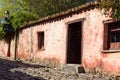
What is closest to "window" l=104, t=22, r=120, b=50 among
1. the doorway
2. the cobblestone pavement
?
the cobblestone pavement

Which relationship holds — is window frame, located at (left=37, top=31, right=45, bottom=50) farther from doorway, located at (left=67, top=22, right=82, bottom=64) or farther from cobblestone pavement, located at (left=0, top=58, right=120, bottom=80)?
cobblestone pavement, located at (left=0, top=58, right=120, bottom=80)

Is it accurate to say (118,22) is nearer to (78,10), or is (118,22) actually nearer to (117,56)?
(117,56)

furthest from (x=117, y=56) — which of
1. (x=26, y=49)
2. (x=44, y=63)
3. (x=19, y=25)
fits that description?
(x=19, y=25)

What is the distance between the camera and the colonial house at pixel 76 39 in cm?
1284

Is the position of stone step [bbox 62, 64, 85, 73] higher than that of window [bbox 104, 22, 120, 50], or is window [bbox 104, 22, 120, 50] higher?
window [bbox 104, 22, 120, 50]

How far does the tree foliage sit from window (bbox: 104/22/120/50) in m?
0.80

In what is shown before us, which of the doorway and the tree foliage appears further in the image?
the doorway

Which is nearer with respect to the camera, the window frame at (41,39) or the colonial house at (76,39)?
the colonial house at (76,39)

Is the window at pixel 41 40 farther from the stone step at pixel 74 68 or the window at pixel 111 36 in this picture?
the window at pixel 111 36

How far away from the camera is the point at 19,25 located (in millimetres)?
23672

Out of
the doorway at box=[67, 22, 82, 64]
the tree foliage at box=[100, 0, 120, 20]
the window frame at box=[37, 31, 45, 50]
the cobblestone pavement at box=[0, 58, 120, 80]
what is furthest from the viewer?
the window frame at box=[37, 31, 45, 50]

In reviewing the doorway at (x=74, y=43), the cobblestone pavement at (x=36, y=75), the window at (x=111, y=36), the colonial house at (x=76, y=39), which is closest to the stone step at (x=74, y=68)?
the colonial house at (x=76, y=39)

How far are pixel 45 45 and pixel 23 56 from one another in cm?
391

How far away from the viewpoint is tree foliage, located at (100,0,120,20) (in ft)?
38.2
